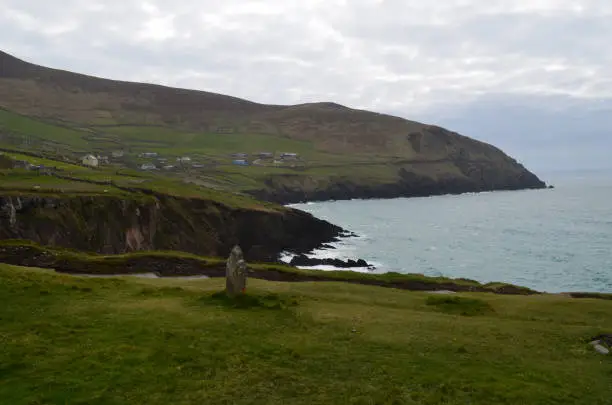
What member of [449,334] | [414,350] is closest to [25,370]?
[414,350]

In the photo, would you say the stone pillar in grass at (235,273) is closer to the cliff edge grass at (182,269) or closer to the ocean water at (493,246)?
the cliff edge grass at (182,269)

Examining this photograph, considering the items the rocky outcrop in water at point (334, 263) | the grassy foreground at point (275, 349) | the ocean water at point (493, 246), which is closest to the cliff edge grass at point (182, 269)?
the grassy foreground at point (275, 349)

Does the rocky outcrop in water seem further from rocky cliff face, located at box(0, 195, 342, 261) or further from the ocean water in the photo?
rocky cliff face, located at box(0, 195, 342, 261)

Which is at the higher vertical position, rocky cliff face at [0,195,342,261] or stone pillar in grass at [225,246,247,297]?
stone pillar in grass at [225,246,247,297]

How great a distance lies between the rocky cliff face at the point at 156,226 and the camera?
240ft

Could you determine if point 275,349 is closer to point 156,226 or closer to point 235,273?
point 235,273

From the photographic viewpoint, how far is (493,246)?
12900 cm

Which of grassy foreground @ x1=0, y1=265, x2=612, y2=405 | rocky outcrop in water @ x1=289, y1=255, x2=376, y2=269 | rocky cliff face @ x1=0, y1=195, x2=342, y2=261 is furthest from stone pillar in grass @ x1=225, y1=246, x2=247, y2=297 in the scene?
rocky outcrop in water @ x1=289, y1=255, x2=376, y2=269

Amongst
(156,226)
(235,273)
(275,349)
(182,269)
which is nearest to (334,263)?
(156,226)

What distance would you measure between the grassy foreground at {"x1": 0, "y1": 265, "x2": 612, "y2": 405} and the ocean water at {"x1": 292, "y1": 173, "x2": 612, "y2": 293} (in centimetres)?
6216

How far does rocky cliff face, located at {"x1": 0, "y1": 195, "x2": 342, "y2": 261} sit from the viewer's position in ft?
240

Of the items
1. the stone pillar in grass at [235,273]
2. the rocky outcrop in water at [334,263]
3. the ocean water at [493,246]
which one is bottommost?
the rocky outcrop in water at [334,263]

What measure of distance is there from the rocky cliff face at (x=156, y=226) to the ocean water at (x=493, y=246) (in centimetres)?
1232

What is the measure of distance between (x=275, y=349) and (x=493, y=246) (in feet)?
378
